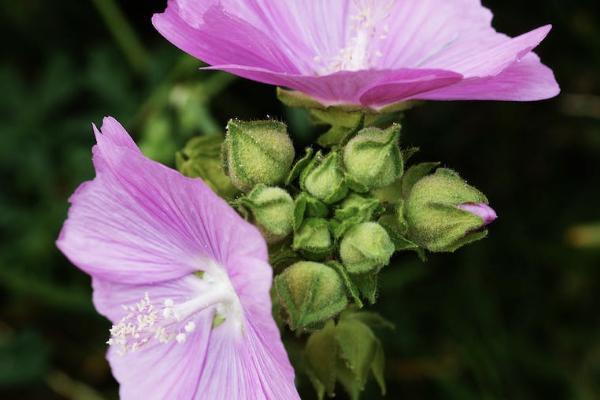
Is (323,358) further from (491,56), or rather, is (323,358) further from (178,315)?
(491,56)

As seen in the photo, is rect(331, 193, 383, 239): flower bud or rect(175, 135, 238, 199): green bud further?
rect(175, 135, 238, 199): green bud

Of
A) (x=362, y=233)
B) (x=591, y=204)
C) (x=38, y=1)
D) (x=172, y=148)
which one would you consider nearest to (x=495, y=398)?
(x=591, y=204)

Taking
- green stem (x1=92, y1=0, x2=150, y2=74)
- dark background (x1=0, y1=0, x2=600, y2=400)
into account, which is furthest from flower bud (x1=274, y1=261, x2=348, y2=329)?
green stem (x1=92, y1=0, x2=150, y2=74)

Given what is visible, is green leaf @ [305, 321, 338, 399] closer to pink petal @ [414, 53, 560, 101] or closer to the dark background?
pink petal @ [414, 53, 560, 101]

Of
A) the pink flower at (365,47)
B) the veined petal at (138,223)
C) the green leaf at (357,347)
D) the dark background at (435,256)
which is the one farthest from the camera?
the dark background at (435,256)

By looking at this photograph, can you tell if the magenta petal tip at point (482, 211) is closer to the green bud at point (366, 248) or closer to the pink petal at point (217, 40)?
the green bud at point (366, 248)

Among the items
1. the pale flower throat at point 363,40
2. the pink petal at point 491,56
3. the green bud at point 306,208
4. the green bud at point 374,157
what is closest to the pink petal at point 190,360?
the green bud at point 306,208

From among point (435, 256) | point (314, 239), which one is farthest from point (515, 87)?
point (435, 256)
